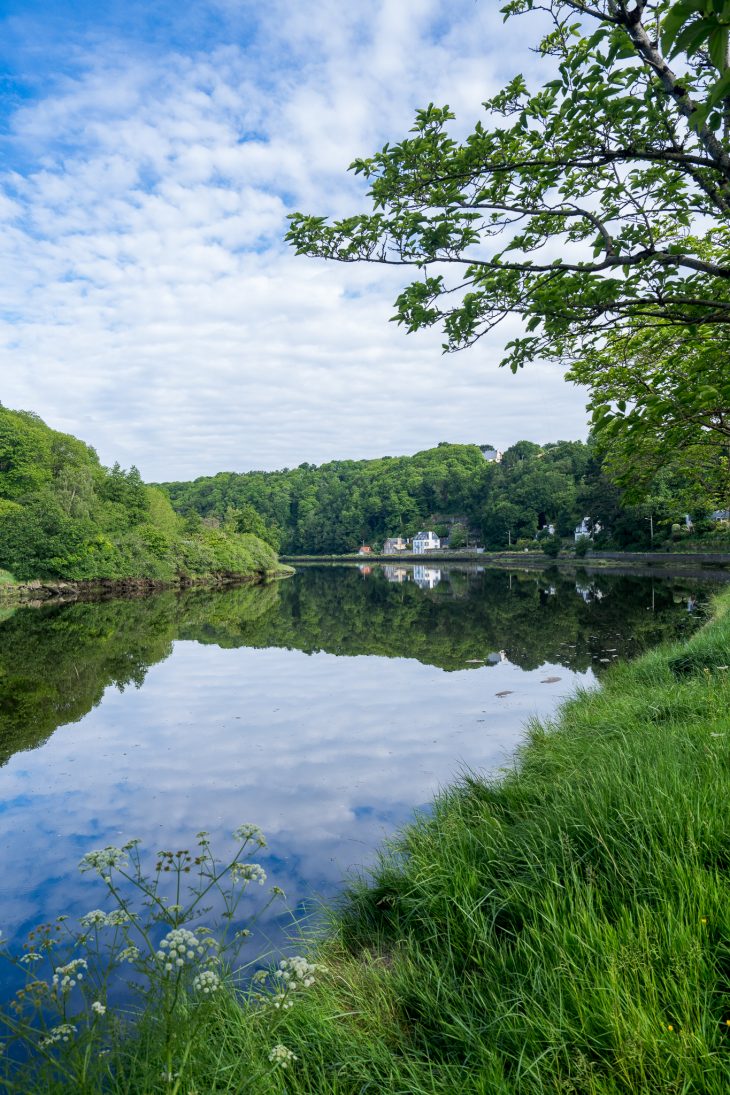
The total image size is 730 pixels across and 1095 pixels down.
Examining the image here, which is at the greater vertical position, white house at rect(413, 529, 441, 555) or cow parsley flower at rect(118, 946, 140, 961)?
white house at rect(413, 529, 441, 555)

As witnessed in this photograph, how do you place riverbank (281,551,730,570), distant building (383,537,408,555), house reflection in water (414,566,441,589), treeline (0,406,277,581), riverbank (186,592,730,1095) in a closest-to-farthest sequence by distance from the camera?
riverbank (186,592,730,1095)
treeline (0,406,277,581)
house reflection in water (414,566,441,589)
riverbank (281,551,730,570)
distant building (383,537,408,555)

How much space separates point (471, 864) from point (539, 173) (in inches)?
226

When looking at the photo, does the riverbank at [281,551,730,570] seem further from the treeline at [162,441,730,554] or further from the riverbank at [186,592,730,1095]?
the riverbank at [186,592,730,1095]

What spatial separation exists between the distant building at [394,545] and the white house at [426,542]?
17.8ft

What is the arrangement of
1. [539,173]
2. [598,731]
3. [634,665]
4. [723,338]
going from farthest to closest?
1. [634,665]
2. [598,731]
3. [723,338]
4. [539,173]

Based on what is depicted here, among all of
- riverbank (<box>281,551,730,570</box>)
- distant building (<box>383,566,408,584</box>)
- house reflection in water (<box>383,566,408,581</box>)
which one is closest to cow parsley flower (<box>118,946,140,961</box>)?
riverbank (<box>281,551,730,570</box>)

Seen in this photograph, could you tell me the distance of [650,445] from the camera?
24.2ft

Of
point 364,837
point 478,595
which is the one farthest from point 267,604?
point 364,837

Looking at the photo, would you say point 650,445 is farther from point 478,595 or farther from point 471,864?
point 478,595

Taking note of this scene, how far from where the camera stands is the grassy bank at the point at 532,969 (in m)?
2.33

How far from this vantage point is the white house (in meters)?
132

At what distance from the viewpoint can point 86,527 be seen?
44656mm

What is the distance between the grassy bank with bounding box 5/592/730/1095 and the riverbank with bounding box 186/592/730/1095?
0.04 ft

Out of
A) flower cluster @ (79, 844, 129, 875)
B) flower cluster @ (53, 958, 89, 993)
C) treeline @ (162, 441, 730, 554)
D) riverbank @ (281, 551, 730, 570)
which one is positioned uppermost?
treeline @ (162, 441, 730, 554)
